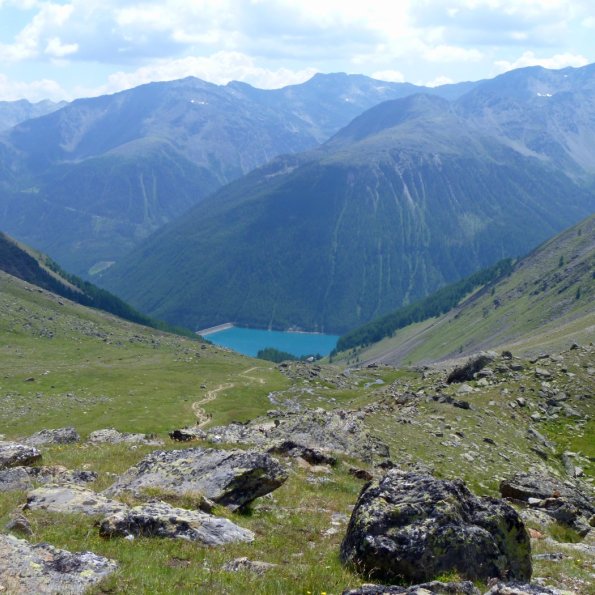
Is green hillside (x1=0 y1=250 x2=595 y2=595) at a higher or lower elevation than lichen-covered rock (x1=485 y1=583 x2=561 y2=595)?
lower

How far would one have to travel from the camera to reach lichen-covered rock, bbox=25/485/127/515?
20438 millimetres

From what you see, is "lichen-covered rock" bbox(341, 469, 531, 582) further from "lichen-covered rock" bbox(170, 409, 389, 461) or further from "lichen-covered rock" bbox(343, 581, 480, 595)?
"lichen-covered rock" bbox(170, 409, 389, 461)

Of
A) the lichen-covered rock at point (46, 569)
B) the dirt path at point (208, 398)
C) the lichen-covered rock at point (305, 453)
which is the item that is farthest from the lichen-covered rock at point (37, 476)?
the dirt path at point (208, 398)

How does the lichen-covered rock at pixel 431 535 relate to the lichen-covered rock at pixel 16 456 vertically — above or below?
above

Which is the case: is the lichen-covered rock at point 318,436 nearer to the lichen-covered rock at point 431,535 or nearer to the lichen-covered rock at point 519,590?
the lichen-covered rock at point 431,535

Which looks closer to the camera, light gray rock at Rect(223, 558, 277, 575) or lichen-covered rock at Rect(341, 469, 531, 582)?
light gray rock at Rect(223, 558, 277, 575)

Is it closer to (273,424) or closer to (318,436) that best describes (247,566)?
(318,436)

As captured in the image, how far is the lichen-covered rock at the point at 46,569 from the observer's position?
14219 millimetres

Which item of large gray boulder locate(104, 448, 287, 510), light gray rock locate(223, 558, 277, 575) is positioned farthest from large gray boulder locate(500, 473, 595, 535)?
light gray rock locate(223, 558, 277, 575)

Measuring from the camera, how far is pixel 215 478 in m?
24.6

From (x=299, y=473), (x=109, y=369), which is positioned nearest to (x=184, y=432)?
(x=299, y=473)

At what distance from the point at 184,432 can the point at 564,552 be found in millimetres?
24956

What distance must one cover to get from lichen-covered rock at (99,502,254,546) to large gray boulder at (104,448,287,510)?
2.86 m

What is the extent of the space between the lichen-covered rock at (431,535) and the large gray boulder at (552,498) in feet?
56.2
